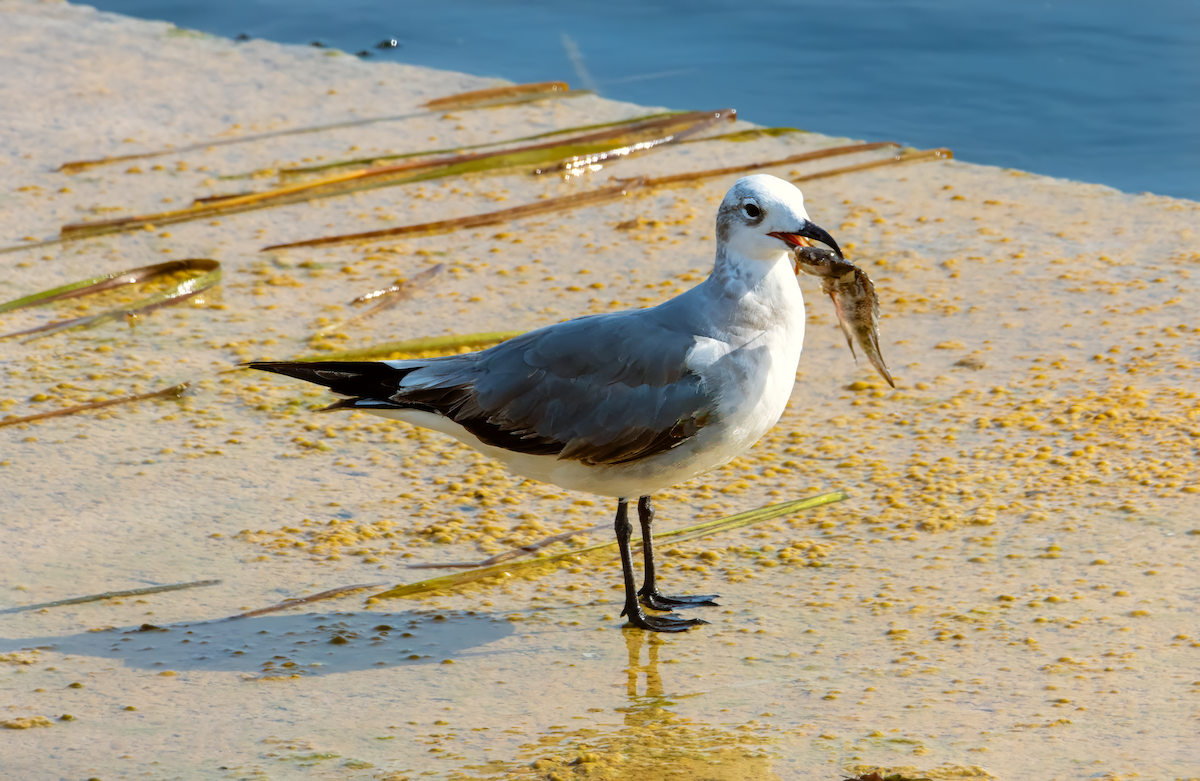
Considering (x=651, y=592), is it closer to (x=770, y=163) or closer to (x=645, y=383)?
(x=645, y=383)

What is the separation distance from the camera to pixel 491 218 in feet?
19.3

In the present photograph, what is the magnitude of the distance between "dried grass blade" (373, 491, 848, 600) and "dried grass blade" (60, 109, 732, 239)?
297cm

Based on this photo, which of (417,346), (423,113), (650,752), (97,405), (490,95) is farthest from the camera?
(490,95)

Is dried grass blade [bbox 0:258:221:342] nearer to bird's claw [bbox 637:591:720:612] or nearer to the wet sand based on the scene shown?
the wet sand

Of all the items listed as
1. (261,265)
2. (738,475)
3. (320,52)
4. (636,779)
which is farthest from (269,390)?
(320,52)

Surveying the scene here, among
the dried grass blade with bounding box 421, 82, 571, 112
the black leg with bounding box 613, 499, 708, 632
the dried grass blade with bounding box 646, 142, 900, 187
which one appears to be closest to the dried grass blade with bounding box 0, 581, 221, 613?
the black leg with bounding box 613, 499, 708, 632

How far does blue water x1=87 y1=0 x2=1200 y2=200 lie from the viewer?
24.8ft

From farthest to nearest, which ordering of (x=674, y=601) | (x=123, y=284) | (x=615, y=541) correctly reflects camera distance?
(x=123, y=284) < (x=615, y=541) < (x=674, y=601)

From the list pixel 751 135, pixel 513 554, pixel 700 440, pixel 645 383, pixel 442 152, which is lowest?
pixel 513 554

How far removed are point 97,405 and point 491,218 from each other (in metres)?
2.02

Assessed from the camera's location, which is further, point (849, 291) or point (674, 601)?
point (849, 291)

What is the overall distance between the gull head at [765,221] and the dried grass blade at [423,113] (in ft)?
13.0

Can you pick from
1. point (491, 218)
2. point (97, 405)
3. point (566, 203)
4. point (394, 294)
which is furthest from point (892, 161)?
point (97, 405)

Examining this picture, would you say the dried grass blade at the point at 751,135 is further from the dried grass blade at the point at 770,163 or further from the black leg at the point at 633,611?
the black leg at the point at 633,611
